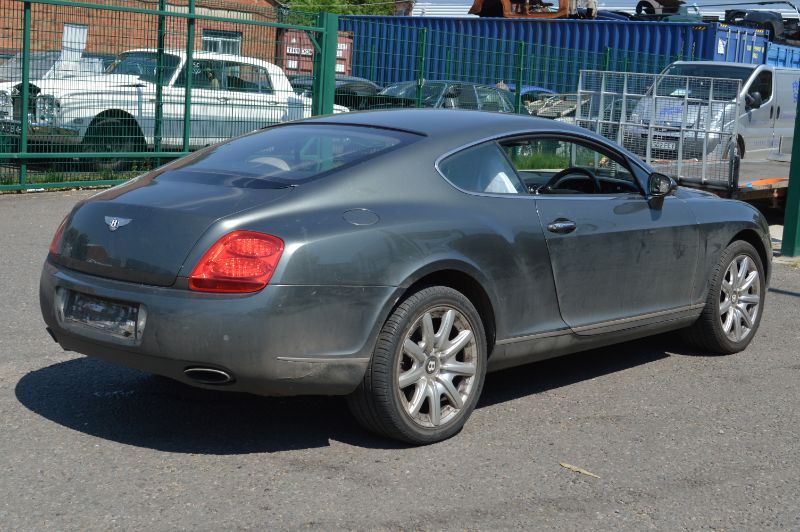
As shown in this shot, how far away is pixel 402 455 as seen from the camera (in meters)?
4.71

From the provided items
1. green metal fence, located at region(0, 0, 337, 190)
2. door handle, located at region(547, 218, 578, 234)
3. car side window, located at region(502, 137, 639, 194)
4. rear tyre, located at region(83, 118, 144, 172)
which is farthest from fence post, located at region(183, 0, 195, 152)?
door handle, located at region(547, 218, 578, 234)

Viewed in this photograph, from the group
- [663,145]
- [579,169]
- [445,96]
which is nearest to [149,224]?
[579,169]

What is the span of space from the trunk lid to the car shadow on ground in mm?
754

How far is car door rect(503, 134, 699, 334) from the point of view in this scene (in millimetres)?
5480

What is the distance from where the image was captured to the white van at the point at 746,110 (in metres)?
12.2

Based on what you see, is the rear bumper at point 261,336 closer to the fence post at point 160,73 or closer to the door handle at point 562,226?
the door handle at point 562,226

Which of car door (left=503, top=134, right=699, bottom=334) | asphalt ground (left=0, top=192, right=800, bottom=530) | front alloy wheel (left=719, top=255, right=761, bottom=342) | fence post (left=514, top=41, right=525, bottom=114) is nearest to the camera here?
asphalt ground (left=0, top=192, right=800, bottom=530)

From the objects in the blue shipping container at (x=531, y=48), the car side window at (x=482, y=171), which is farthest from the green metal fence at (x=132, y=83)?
the car side window at (x=482, y=171)

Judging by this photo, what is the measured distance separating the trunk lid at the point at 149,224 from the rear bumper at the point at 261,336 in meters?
0.08

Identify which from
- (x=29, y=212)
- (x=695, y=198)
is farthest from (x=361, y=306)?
(x=29, y=212)

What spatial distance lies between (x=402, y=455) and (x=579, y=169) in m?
2.18

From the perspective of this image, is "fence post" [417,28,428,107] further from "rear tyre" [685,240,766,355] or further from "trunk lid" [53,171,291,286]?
"trunk lid" [53,171,291,286]

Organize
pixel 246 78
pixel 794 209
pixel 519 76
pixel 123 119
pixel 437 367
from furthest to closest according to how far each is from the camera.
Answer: pixel 519 76 < pixel 246 78 < pixel 123 119 < pixel 794 209 < pixel 437 367

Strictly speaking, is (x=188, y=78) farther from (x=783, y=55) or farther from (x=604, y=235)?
(x=783, y=55)
